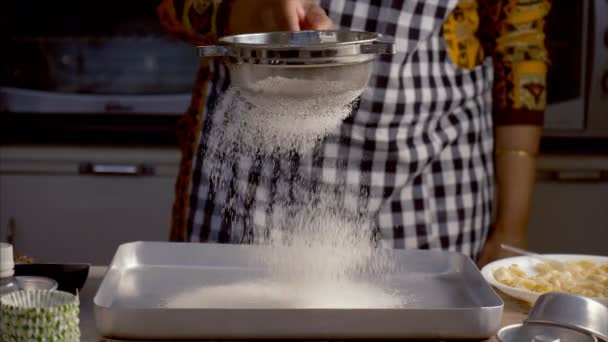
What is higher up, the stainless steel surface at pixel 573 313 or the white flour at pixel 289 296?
the stainless steel surface at pixel 573 313

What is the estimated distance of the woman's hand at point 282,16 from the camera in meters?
0.92

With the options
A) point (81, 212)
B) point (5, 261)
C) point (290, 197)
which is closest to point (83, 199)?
point (81, 212)

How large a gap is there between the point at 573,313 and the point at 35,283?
49 cm

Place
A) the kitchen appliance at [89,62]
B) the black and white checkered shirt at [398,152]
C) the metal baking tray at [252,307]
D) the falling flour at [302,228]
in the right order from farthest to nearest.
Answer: the kitchen appliance at [89,62], the black and white checkered shirt at [398,152], the falling flour at [302,228], the metal baking tray at [252,307]

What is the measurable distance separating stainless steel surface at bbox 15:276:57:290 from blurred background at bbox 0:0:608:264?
901 mm

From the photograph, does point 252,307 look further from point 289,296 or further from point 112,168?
point 112,168

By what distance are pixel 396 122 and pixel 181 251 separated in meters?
0.42

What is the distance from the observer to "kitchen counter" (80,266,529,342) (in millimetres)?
807

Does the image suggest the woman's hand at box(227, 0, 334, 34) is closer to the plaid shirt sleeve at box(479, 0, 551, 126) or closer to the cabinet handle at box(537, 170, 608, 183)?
the plaid shirt sleeve at box(479, 0, 551, 126)

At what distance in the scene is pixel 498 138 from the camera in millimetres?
1394

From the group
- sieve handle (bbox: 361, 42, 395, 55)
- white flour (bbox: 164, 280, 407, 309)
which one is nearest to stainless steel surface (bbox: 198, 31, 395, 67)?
sieve handle (bbox: 361, 42, 395, 55)

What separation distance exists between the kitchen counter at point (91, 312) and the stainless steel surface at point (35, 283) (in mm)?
43

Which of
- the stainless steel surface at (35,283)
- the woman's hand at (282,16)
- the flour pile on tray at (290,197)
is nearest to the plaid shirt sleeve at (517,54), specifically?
the flour pile on tray at (290,197)

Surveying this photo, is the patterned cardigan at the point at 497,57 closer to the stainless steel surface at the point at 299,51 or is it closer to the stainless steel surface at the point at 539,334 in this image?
the stainless steel surface at the point at 299,51
